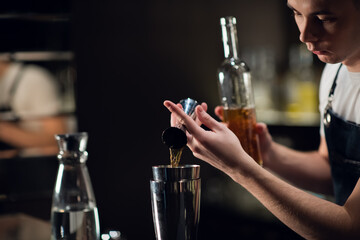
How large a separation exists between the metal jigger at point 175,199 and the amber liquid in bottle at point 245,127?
1.48 ft

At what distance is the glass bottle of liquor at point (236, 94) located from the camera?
4.79ft

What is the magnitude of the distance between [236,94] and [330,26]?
1.10 ft

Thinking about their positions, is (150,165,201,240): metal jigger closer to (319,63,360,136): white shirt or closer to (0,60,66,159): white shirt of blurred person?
Answer: (319,63,360,136): white shirt

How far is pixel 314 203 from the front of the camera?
4.21 ft

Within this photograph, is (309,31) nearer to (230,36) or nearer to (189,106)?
(230,36)

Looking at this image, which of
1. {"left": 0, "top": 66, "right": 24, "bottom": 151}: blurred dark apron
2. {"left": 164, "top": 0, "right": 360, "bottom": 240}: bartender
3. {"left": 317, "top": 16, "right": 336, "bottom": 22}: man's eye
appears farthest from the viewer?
{"left": 0, "top": 66, "right": 24, "bottom": 151}: blurred dark apron

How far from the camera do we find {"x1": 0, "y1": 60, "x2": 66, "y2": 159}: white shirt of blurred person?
3.85m

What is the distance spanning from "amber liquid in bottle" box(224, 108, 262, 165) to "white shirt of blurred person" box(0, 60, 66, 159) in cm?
260

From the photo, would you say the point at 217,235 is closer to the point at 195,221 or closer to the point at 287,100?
the point at 287,100

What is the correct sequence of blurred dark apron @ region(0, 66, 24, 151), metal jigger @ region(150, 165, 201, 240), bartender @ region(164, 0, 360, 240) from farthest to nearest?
blurred dark apron @ region(0, 66, 24, 151)
bartender @ region(164, 0, 360, 240)
metal jigger @ region(150, 165, 201, 240)

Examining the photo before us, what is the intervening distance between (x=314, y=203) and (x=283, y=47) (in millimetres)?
2578

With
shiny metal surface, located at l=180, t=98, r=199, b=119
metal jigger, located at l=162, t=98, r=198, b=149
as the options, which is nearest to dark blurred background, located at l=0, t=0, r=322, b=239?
shiny metal surface, located at l=180, t=98, r=199, b=119

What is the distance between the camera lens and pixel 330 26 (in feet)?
4.36

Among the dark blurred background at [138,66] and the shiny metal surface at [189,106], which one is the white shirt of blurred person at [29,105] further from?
the shiny metal surface at [189,106]
